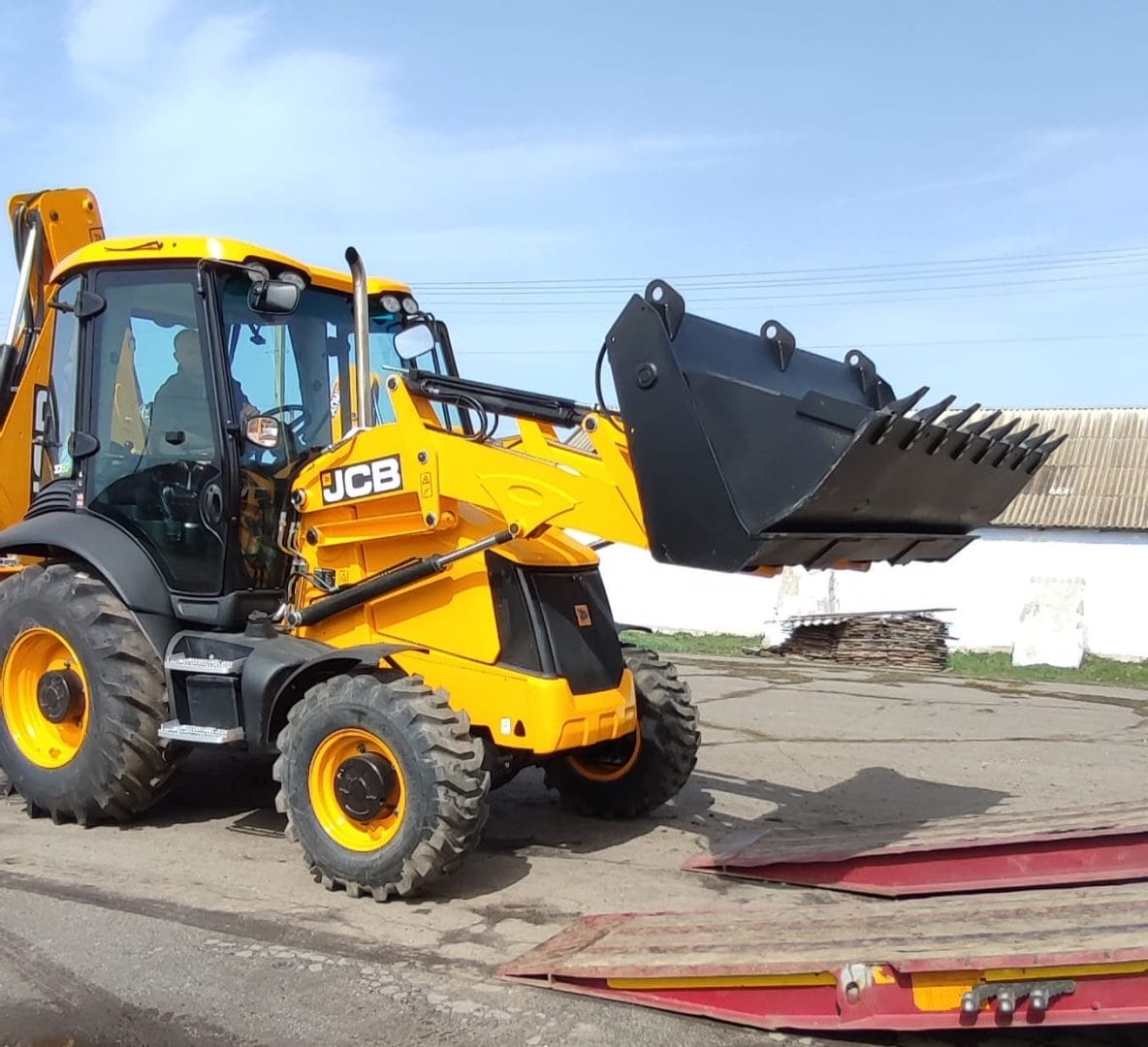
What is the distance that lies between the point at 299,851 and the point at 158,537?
1.73 metres

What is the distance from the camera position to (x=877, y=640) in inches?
693

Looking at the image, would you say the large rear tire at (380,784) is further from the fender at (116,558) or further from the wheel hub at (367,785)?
the fender at (116,558)

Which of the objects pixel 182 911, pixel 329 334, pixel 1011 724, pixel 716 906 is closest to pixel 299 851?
pixel 182 911

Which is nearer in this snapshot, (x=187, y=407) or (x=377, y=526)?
(x=377, y=526)

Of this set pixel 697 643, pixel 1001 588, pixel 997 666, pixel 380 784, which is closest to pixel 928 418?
pixel 380 784

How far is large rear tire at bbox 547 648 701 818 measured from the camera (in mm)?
6512

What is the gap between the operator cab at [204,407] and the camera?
242 inches

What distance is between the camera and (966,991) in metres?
3.69

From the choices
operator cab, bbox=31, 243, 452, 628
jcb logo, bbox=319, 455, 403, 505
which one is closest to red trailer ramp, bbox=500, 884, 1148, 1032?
jcb logo, bbox=319, 455, 403, 505

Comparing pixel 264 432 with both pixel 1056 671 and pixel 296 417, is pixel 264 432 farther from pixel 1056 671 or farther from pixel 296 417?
pixel 1056 671

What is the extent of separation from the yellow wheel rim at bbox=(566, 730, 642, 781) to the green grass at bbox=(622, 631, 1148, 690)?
7808 millimetres

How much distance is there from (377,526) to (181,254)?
167 cm

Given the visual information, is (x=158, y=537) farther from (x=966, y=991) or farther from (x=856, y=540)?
(x=966, y=991)

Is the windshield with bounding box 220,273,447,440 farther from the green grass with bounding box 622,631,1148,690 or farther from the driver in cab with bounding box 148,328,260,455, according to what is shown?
the green grass with bounding box 622,631,1148,690
